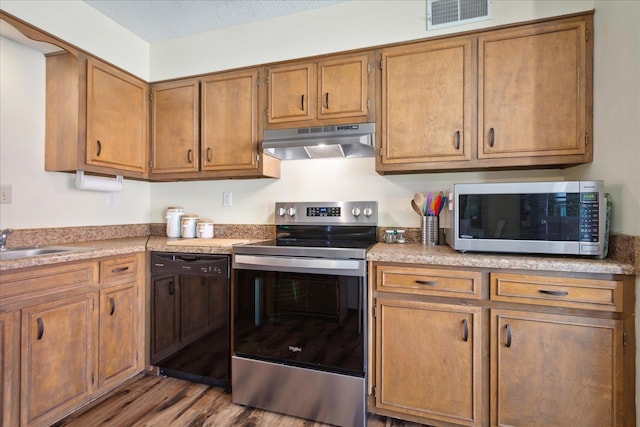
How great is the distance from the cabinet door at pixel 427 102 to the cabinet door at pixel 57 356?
6.27 ft

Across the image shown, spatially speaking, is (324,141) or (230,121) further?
(230,121)

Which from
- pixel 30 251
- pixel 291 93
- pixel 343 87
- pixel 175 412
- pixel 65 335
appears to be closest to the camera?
pixel 65 335

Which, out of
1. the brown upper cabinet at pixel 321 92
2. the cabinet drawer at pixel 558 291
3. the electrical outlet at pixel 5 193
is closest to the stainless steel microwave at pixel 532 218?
the cabinet drawer at pixel 558 291

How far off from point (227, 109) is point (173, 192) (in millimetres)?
969

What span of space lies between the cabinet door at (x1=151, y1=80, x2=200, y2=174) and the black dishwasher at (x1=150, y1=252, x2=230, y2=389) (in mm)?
718

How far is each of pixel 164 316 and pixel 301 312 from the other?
0.99 m

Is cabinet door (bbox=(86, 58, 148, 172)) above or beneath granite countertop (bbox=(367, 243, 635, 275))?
above

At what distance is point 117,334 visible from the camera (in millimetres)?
1891

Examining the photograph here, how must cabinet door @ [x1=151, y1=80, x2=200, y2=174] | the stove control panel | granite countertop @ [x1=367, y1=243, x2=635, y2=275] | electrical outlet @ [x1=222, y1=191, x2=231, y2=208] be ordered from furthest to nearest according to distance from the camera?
electrical outlet @ [x1=222, y1=191, x2=231, y2=208] < cabinet door @ [x1=151, y1=80, x2=200, y2=174] < the stove control panel < granite countertop @ [x1=367, y1=243, x2=635, y2=275]

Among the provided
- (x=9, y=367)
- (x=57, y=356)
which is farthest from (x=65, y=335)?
(x=9, y=367)

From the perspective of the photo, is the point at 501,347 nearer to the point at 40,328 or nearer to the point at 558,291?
the point at 558,291

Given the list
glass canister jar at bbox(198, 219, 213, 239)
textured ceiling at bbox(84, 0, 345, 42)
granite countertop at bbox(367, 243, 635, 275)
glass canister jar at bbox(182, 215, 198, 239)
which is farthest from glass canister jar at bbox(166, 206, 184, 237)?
granite countertop at bbox(367, 243, 635, 275)

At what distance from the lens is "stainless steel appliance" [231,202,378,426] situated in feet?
5.24

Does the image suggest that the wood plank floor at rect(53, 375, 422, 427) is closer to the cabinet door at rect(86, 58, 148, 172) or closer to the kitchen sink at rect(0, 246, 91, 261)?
the kitchen sink at rect(0, 246, 91, 261)
